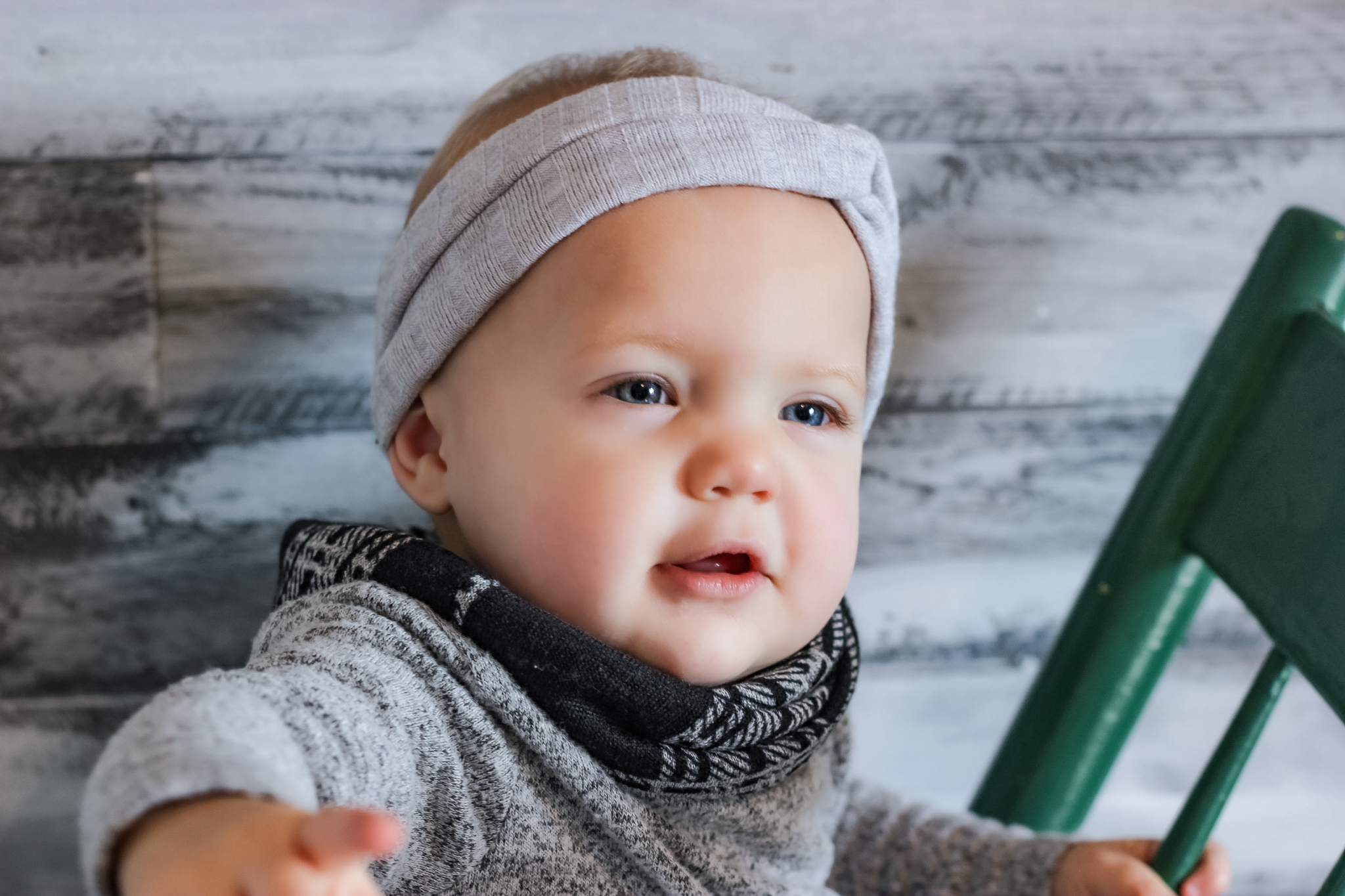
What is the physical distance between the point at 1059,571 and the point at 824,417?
460 millimetres

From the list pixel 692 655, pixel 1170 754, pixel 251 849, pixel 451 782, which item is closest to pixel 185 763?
pixel 251 849

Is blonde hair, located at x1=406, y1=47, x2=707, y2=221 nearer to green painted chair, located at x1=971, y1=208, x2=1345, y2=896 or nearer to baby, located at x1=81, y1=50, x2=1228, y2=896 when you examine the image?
baby, located at x1=81, y1=50, x2=1228, y2=896

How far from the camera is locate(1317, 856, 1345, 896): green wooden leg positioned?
67cm

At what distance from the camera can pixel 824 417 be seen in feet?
2.44

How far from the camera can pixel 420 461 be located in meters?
0.76

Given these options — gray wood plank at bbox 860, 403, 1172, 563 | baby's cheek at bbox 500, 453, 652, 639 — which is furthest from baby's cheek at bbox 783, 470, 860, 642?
gray wood plank at bbox 860, 403, 1172, 563

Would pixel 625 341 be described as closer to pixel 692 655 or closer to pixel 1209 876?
pixel 692 655

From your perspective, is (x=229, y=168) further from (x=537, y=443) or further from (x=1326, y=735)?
(x=1326, y=735)

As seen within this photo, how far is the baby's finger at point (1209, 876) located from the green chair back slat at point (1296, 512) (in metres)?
0.15

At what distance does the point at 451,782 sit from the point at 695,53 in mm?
616

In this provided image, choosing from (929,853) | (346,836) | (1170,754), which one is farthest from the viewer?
(1170,754)

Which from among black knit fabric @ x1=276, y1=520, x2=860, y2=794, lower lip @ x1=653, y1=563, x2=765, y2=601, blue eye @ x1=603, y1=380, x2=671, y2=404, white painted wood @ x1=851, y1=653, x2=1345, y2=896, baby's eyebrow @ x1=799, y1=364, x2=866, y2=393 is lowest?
white painted wood @ x1=851, y1=653, x2=1345, y2=896

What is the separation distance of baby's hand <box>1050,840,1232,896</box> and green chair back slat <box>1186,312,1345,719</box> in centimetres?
16

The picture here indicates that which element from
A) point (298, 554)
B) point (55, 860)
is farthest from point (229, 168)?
point (55, 860)
